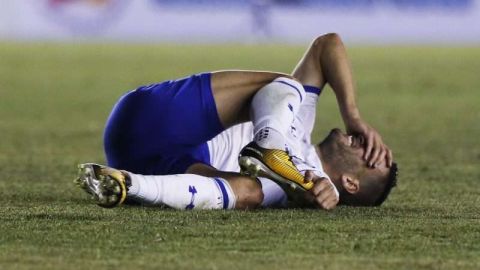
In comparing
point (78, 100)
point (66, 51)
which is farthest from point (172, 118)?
point (66, 51)

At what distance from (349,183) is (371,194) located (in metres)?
0.13

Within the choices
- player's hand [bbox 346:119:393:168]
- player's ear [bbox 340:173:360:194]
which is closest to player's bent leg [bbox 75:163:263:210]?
player's ear [bbox 340:173:360:194]

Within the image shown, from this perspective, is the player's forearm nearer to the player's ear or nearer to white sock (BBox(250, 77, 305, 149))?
white sock (BBox(250, 77, 305, 149))

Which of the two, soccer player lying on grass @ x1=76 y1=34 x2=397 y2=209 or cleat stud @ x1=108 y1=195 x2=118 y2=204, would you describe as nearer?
cleat stud @ x1=108 y1=195 x2=118 y2=204

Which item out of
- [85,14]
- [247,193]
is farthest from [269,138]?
[85,14]

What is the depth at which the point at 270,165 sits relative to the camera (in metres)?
5.24

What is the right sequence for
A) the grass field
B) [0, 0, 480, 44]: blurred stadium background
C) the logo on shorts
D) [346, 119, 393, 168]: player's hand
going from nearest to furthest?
the grass field → [346, 119, 393, 168]: player's hand → the logo on shorts → [0, 0, 480, 44]: blurred stadium background

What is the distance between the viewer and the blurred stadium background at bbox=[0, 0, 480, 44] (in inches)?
928

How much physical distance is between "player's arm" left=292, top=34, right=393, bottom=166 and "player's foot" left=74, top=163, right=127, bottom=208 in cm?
124

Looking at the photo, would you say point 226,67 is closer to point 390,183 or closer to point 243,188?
point 390,183

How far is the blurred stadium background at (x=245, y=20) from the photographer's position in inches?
928

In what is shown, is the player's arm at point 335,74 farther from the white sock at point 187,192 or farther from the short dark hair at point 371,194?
the white sock at point 187,192

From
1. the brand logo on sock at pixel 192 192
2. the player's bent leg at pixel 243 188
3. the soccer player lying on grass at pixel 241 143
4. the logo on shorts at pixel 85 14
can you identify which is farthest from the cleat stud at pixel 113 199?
the logo on shorts at pixel 85 14

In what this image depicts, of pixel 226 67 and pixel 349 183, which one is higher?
pixel 349 183
